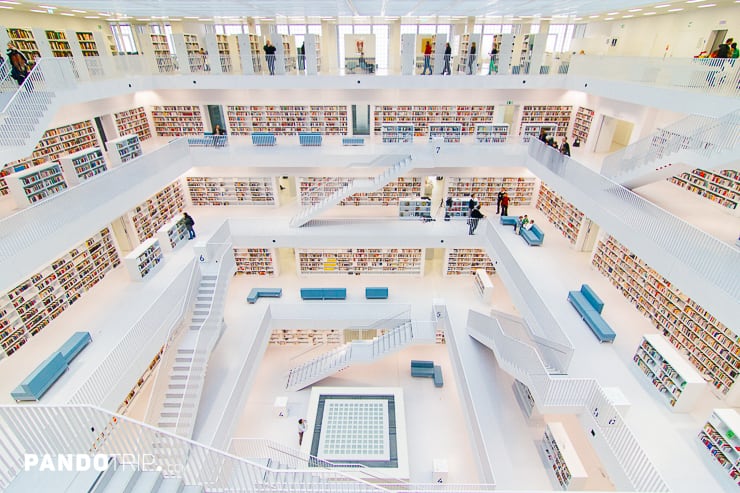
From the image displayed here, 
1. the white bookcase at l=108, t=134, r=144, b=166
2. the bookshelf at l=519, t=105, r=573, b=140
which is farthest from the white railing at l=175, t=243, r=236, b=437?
the bookshelf at l=519, t=105, r=573, b=140

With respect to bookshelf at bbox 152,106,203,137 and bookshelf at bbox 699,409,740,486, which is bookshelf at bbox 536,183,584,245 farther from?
bookshelf at bbox 152,106,203,137

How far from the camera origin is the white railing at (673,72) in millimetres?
8508

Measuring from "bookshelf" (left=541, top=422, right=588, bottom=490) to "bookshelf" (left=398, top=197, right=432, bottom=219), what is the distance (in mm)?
8578

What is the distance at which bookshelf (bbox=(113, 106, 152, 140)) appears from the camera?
47.5 feet

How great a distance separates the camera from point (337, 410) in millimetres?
11898

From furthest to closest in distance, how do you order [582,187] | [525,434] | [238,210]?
[238,210] < [582,187] < [525,434]

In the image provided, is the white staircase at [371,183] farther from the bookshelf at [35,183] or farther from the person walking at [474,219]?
the bookshelf at [35,183]

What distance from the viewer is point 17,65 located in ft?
30.9

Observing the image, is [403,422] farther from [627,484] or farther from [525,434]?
[627,484]

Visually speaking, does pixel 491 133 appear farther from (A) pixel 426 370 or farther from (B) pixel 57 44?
(B) pixel 57 44

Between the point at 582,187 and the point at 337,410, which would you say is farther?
the point at 337,410

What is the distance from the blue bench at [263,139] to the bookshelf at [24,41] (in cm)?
692

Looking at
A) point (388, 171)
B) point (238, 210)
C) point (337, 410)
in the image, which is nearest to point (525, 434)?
point (337, 410)

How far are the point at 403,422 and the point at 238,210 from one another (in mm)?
10999
